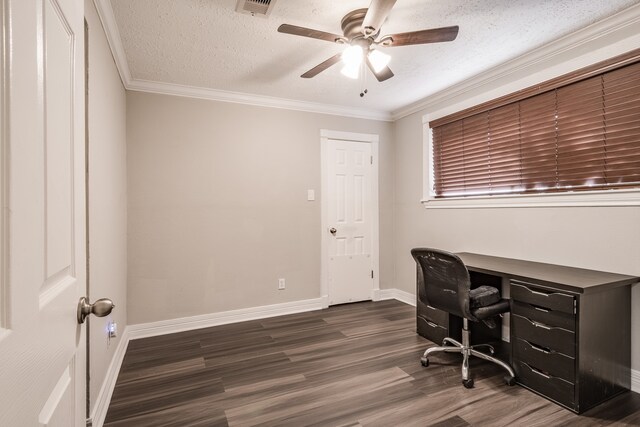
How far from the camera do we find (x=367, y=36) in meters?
2.13

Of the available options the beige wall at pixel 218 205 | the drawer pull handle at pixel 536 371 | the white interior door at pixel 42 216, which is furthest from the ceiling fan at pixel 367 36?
the drawer pull handle at pixel 536 371

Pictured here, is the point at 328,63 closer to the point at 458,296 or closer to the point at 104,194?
the point at 104,194

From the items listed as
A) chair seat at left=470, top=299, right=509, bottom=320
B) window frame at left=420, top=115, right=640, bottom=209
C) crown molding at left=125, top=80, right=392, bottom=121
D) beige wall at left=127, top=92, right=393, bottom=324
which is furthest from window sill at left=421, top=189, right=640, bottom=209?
beige wall at left=127, top=92, right=393, bottom=324

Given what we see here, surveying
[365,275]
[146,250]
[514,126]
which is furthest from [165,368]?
[514,126]

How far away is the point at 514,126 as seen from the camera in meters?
2.94

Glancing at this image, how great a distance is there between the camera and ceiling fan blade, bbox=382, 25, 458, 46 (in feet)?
6.41

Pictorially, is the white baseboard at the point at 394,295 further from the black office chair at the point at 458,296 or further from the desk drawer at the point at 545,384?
the desk drawer at the point at 545,384

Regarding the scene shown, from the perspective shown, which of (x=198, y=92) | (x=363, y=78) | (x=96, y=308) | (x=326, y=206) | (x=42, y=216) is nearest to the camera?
(x=42, y=216)

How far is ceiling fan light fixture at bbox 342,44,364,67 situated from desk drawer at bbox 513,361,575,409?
2.40 metres

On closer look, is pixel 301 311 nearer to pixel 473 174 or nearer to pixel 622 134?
pixel 473 174

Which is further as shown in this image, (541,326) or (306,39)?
(306,39)

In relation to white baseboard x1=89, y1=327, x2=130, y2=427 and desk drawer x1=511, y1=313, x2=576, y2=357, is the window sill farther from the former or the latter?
white baseboard x1=89, y1=327, x2=130, y2=427

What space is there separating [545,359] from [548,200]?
49.2 inches

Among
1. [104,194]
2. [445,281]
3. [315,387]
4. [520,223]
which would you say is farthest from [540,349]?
[104,194]
